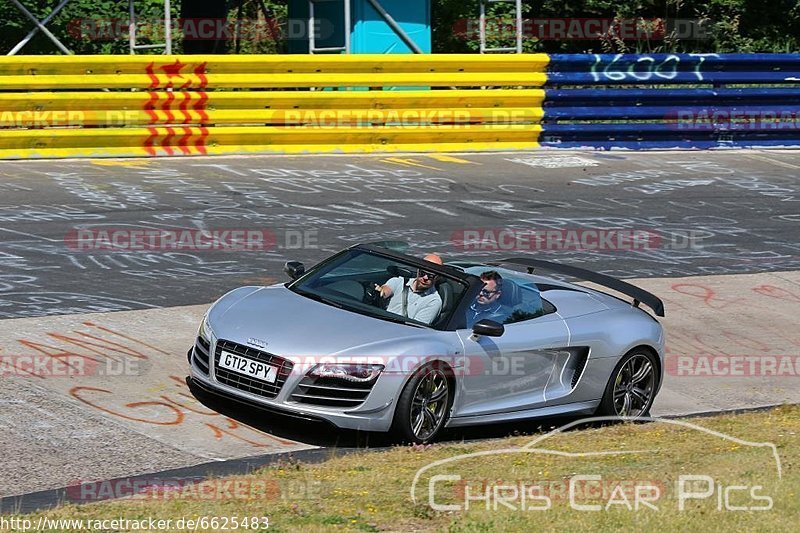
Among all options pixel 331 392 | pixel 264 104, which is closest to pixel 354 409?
pixel 331 392

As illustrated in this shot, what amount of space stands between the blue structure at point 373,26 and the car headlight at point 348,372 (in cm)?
1356

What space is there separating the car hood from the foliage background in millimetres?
Answer: 16988

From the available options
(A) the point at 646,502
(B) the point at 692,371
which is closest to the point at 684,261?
(B) the point at 692,371

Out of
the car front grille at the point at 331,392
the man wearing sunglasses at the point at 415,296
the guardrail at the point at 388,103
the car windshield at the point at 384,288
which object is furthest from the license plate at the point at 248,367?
the guardrail at the point at 388,103

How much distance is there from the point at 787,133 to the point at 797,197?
3180mm

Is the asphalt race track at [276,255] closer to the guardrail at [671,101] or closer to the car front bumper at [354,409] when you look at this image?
the car front bumper at [354,409]

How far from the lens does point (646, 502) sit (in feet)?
22.3

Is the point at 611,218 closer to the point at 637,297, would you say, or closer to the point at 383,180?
the point at 383,180

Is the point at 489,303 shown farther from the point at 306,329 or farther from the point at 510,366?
the point at 306,329

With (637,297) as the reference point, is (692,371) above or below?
below

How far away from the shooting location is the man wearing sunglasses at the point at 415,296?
30.8ft

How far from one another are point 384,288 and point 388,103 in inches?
399

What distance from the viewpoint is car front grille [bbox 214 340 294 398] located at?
859 centimetres

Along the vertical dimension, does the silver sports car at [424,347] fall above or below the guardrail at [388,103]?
below
